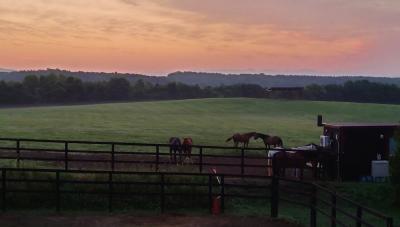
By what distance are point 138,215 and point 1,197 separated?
11.2ft

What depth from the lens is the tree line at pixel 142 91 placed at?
300ft

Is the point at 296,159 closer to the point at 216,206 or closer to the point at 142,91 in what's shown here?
the point at 216,206

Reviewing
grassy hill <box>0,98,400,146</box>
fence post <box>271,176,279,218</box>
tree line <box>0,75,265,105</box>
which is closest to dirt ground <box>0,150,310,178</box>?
fence post <box>271,176,279,218</box>

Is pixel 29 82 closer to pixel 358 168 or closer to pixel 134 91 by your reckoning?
pixel 134 91

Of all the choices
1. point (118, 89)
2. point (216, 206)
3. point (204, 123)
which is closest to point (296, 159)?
point (216, 206)

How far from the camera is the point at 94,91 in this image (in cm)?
9906

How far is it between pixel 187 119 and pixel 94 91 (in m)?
49.6

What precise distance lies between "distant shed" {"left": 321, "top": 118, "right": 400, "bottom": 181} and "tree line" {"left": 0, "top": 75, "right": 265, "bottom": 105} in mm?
72710

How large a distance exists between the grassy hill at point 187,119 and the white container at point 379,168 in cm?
1213

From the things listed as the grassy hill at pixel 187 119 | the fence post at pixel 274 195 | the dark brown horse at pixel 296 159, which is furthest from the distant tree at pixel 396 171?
the grassy hill at pixel 187 119

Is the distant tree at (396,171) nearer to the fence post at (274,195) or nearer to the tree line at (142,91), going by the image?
the fence post at (274,195)

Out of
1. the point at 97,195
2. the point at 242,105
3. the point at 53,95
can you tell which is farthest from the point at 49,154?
the point at 53,95

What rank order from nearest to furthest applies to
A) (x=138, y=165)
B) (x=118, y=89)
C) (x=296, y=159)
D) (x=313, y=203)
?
(x=313, y=203)
(x=296, y=159)
(x=138, y=165)
(x=118, y=89)

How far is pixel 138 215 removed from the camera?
13.2 meters
